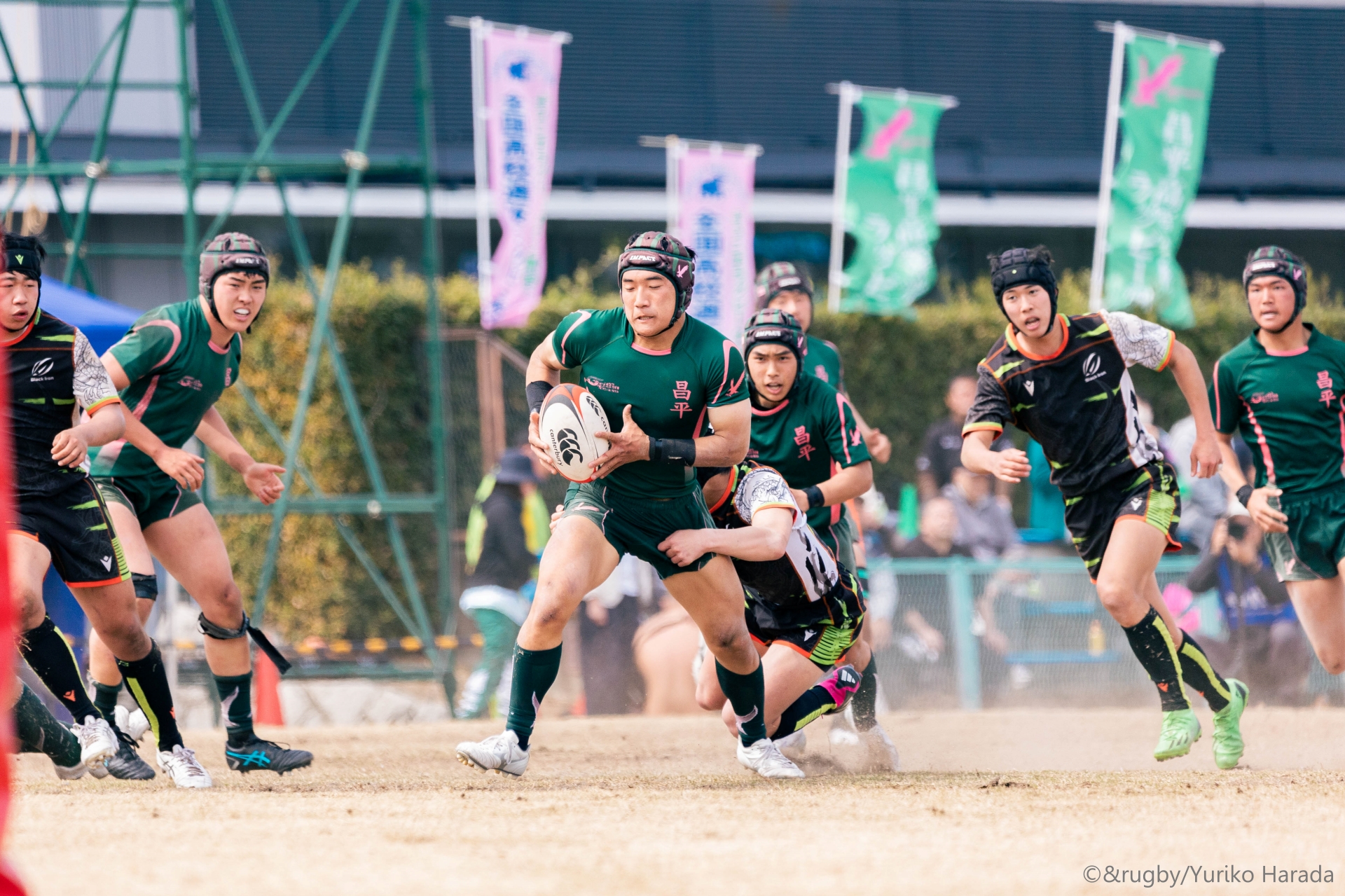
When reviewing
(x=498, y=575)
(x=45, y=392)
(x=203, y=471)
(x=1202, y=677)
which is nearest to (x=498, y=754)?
(x=203, y=471)

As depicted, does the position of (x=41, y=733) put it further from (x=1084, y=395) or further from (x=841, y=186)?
(x=841, y=186)

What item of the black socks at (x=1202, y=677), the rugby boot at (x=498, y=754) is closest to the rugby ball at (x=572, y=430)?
the rugby boot at (x=498, y=754)

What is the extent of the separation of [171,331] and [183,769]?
1.98m

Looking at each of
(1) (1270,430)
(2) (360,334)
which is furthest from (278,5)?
(1) (1270,430)

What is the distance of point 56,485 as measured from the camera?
20.7 ft

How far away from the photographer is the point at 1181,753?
22.8 ft

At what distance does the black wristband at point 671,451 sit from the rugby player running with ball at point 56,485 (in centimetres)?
218

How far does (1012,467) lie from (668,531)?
1.55m

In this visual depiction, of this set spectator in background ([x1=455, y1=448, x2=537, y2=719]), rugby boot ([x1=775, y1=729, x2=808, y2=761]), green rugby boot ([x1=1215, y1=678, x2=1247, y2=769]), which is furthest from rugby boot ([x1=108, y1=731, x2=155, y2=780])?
spectator in background ([x1=455, y1=448, x2=537, y2=719])

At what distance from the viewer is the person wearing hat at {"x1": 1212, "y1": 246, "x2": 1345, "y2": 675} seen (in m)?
7.47

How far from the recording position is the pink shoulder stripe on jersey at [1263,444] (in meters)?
7.68

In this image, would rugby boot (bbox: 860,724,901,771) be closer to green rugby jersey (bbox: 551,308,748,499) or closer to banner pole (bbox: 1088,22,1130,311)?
green rugby jersey (bbox: 551,308,748,499)

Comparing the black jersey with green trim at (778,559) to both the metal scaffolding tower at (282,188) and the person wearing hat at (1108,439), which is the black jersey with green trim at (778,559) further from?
the metal scaffolding tower at (282,188)

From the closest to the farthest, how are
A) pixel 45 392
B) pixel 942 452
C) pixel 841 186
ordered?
1. pixel 45 392
2. pixel 942 452
3. pixel 841 186
